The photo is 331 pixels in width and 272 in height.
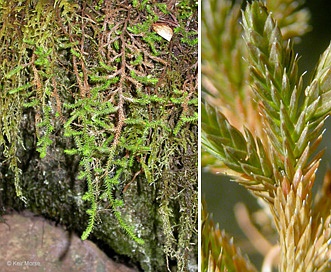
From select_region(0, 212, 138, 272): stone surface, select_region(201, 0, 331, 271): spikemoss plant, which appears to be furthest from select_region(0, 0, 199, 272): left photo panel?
select_region(201, 0, 331, 271): spikemoss plant

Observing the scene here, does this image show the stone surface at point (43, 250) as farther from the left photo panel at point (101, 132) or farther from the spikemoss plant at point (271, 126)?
→ the spikemoss plant at point (271, 126)

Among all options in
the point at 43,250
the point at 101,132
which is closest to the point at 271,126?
the point at 101,132

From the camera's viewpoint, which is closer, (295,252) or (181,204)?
(295,252)

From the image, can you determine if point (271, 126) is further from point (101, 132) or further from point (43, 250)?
point (43, 250)

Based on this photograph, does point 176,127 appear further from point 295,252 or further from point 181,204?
point 295,252

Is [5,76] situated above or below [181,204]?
above

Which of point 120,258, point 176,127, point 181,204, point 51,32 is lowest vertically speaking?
point 120,258

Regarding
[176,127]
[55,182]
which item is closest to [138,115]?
[176,127]
